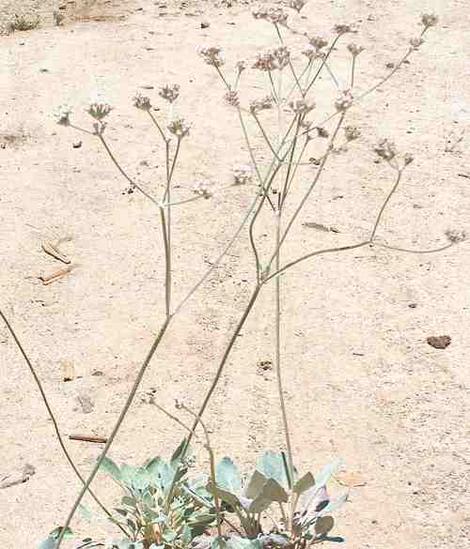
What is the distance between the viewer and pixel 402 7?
706 cm

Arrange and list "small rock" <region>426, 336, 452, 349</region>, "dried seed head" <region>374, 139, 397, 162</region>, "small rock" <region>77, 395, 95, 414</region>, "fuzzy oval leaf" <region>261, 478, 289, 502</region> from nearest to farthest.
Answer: "dried seed head" <region>374, 139, 397, 162</region>
"fuzzy oval leaf" <region>261, 478, 289, 502</region>
"small rock" <region>77, 395, 95, 414</region>
"small rock" <region>426, 336, 452, 349</region>

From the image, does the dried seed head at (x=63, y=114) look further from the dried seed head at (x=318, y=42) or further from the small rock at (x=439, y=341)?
the small rock at (x=439, y=341)

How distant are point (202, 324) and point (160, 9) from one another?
3.84 m

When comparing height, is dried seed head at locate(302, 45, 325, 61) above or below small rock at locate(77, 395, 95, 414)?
above

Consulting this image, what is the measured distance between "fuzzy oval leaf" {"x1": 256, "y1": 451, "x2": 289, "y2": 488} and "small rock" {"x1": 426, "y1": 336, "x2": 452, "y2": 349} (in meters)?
1.31

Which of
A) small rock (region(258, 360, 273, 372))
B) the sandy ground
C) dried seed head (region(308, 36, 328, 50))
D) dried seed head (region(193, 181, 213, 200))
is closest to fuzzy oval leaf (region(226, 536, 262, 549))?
the sandy ground

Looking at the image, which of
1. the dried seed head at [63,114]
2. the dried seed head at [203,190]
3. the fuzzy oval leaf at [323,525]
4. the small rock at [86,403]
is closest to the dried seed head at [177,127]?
the dried seed head at [203,190]

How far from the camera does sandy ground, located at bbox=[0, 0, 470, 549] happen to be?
3225 millimetres

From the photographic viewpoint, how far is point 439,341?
12.4 ft

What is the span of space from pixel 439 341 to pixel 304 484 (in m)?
1.48

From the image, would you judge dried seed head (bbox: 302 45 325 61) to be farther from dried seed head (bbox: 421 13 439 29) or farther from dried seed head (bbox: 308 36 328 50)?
dried seed head (bbox: 421 13 439 29)

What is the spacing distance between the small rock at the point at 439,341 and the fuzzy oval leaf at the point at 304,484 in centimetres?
142

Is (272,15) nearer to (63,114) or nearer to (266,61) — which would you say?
(266,61)

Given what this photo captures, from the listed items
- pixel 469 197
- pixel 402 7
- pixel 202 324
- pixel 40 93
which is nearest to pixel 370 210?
pixel 469 197
